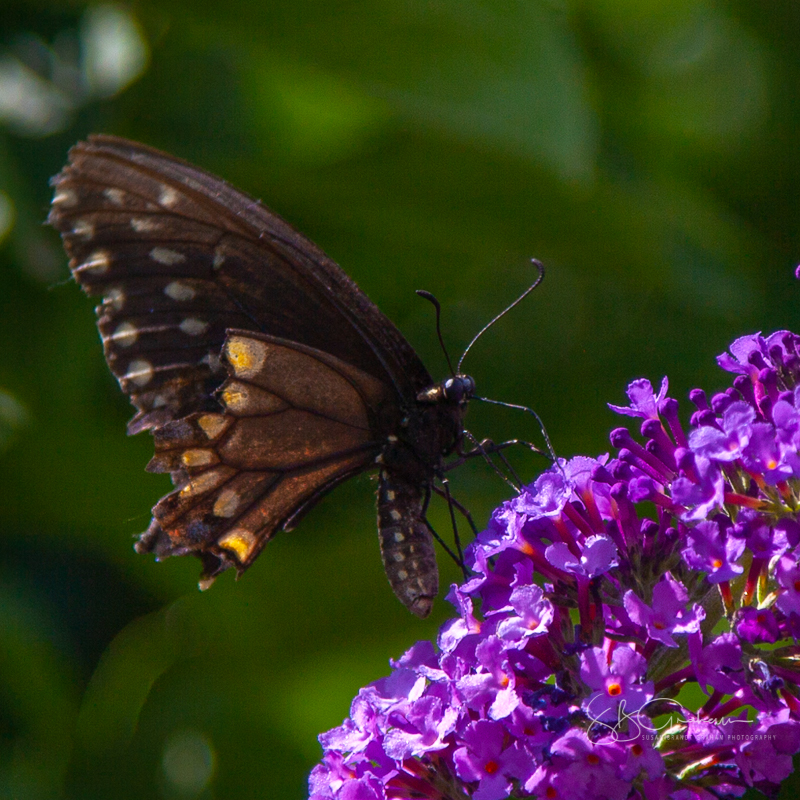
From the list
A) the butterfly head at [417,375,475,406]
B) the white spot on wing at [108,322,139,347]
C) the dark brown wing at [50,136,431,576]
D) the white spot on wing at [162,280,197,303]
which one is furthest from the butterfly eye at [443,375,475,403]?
the white spot on wing at [108,322,139,347]

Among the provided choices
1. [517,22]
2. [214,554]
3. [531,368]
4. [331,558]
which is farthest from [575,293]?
[214,554]

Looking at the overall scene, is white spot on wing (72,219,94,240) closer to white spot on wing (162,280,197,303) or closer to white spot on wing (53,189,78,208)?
white spot on wing (53,189,78,208)

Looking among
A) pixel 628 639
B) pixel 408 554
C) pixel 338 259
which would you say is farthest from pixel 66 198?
pixel 628 639

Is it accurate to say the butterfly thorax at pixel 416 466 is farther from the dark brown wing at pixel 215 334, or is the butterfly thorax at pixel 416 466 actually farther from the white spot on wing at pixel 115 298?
the white spot on wing at pixel 115 298

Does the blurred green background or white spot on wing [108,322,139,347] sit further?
the blurred green background

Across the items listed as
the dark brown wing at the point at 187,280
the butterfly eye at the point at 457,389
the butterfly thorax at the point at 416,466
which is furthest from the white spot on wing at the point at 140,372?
the butterfly eye at the point at 457,389

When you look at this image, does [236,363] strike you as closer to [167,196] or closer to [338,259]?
[167,196]
